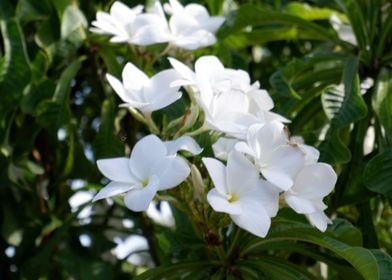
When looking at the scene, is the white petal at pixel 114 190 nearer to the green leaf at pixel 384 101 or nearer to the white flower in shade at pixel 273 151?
the white flower in shade at pixel 273 151

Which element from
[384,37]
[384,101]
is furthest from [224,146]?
[384,37]

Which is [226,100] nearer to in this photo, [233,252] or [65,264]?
[233,252]

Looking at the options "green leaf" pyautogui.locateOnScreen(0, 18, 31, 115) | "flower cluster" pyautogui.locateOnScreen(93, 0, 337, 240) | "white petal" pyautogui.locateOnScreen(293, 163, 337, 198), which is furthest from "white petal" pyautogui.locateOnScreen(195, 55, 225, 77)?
"green leaf" pyautogui.locateOnScreen(0, 18, 31, 115)

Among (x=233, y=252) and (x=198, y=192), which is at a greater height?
(x=198, y=192)

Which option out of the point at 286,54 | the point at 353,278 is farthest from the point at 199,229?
the point at 286,54

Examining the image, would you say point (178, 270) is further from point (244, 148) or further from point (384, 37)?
point (384, 37)

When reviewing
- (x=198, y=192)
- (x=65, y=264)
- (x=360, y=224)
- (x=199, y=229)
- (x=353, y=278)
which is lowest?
(x=65, y=264)

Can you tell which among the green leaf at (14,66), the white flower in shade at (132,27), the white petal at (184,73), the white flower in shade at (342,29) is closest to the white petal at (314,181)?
the white petal at (184,73)
